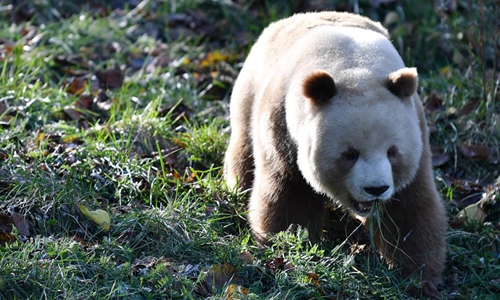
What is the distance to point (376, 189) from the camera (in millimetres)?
4547

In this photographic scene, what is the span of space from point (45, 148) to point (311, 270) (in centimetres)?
217

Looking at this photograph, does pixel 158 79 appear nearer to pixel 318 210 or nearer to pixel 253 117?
pixel 253 117

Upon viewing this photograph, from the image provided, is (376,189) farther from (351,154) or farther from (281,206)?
(281,206)

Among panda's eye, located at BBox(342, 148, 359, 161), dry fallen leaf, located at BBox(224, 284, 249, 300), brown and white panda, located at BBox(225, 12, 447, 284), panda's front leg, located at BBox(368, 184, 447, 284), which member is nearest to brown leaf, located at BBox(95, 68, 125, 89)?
brown and white panda, located at BBox(225, 12, 447, 284)

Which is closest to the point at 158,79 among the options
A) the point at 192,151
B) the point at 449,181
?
the point at 192,151

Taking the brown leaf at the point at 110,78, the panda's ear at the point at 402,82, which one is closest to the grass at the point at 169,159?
the brown leaf at the point at 110,78

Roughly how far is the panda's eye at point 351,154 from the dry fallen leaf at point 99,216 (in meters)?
1.43

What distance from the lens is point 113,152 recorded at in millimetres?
5871

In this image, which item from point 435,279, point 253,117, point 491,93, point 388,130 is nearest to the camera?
point 388,130

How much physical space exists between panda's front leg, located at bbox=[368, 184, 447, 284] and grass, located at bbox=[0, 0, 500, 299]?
0.42ft

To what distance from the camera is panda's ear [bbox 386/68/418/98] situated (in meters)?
4.62

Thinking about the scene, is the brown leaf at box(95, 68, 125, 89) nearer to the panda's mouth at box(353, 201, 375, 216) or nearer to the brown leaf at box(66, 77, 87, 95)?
the brown leaf at box(66, 77, 87, 95)

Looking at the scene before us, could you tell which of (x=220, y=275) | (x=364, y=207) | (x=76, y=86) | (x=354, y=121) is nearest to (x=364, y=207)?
(x=364, y=207)

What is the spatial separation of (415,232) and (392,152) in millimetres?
736
